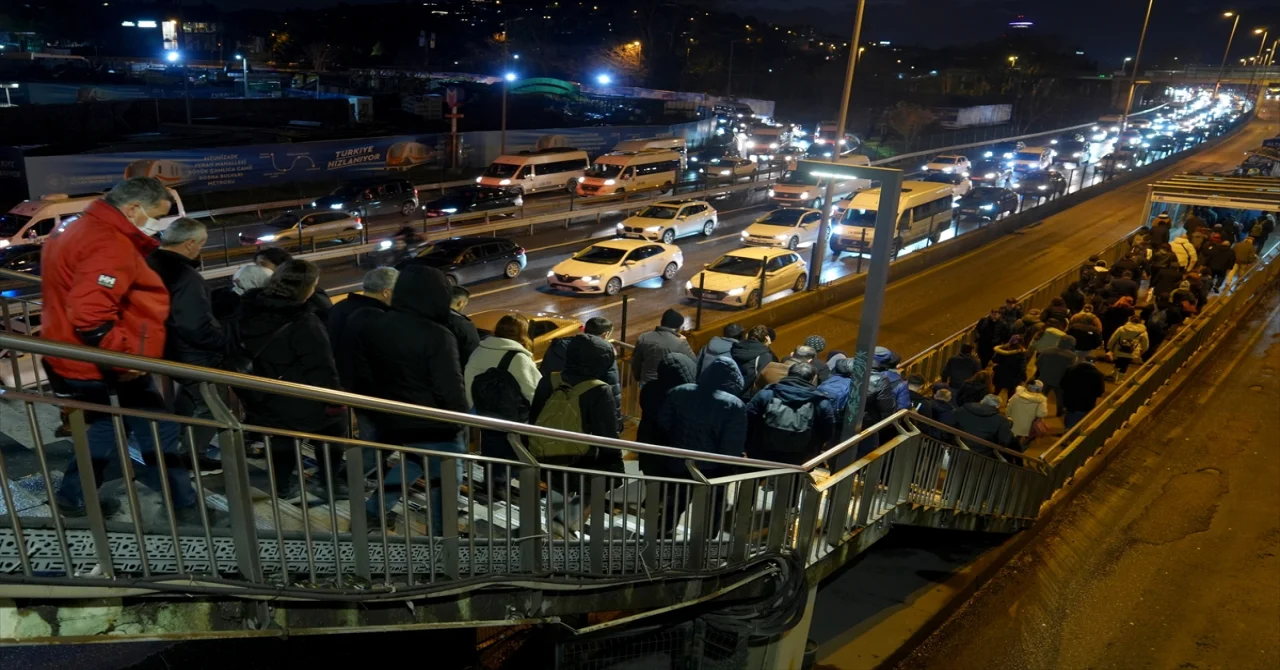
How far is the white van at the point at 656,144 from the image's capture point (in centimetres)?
4188

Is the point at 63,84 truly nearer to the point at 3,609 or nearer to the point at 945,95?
the point at 3,609

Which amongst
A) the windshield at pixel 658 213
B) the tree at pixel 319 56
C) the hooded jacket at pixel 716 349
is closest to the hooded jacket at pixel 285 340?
the hooded jacket at pixel 716 349

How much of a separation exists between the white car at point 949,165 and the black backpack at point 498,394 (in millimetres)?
39729

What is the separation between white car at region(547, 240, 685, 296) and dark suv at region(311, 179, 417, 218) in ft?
31.8

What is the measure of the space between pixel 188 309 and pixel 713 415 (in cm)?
340

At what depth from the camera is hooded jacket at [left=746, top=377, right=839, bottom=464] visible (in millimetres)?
6719

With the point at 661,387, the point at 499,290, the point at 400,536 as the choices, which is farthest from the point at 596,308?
the point at 400,536

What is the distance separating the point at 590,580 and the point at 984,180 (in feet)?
134

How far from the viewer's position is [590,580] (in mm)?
4793

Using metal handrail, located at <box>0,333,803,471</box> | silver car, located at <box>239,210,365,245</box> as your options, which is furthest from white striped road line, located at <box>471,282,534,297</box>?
metal handrail, located at <box>0,333,803,471</box>

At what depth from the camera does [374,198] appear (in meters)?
28.5

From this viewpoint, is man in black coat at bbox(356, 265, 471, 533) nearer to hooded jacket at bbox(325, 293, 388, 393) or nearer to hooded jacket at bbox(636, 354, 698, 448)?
hooded jacket at bbox(325, 293, 388, 393)

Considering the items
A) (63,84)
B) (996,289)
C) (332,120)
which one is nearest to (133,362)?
(996,289)

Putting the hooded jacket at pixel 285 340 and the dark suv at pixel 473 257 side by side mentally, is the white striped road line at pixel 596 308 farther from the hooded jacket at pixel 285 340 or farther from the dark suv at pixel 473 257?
the hooded jacket at pixel 285 340
